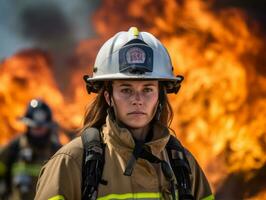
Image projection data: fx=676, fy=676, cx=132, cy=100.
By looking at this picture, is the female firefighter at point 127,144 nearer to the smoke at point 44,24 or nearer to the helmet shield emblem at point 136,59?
the helmet shield emblem at point 136,59

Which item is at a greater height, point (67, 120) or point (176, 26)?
point (176, 26)

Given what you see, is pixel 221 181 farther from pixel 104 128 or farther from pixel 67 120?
pixel 104 128

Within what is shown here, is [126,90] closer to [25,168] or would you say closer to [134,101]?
[134,101]

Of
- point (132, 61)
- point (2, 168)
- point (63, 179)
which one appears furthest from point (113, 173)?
point (2, 168)

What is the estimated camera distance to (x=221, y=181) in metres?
11.8

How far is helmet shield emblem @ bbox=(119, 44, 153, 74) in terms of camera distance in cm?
323

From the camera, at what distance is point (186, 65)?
41.5 feet

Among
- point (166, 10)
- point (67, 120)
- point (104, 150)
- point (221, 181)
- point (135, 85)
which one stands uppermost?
point (166, 10)

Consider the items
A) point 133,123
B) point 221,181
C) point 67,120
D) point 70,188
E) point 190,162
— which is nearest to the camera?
point 70,188

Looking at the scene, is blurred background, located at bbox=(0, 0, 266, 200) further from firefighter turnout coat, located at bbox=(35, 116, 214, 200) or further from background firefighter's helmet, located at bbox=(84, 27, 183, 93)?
firefighter turnout coat, located at bbox=(35, 116, 214, 200)

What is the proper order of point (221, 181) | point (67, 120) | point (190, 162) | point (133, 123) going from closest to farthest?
point (133, 123) < point (190, 162) < point (221, 181) < point (67, 120)

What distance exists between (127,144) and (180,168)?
312 millimetres

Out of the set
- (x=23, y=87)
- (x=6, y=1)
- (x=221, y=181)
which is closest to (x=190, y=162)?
(x=221, y=181)

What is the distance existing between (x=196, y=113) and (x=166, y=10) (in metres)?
2.52
